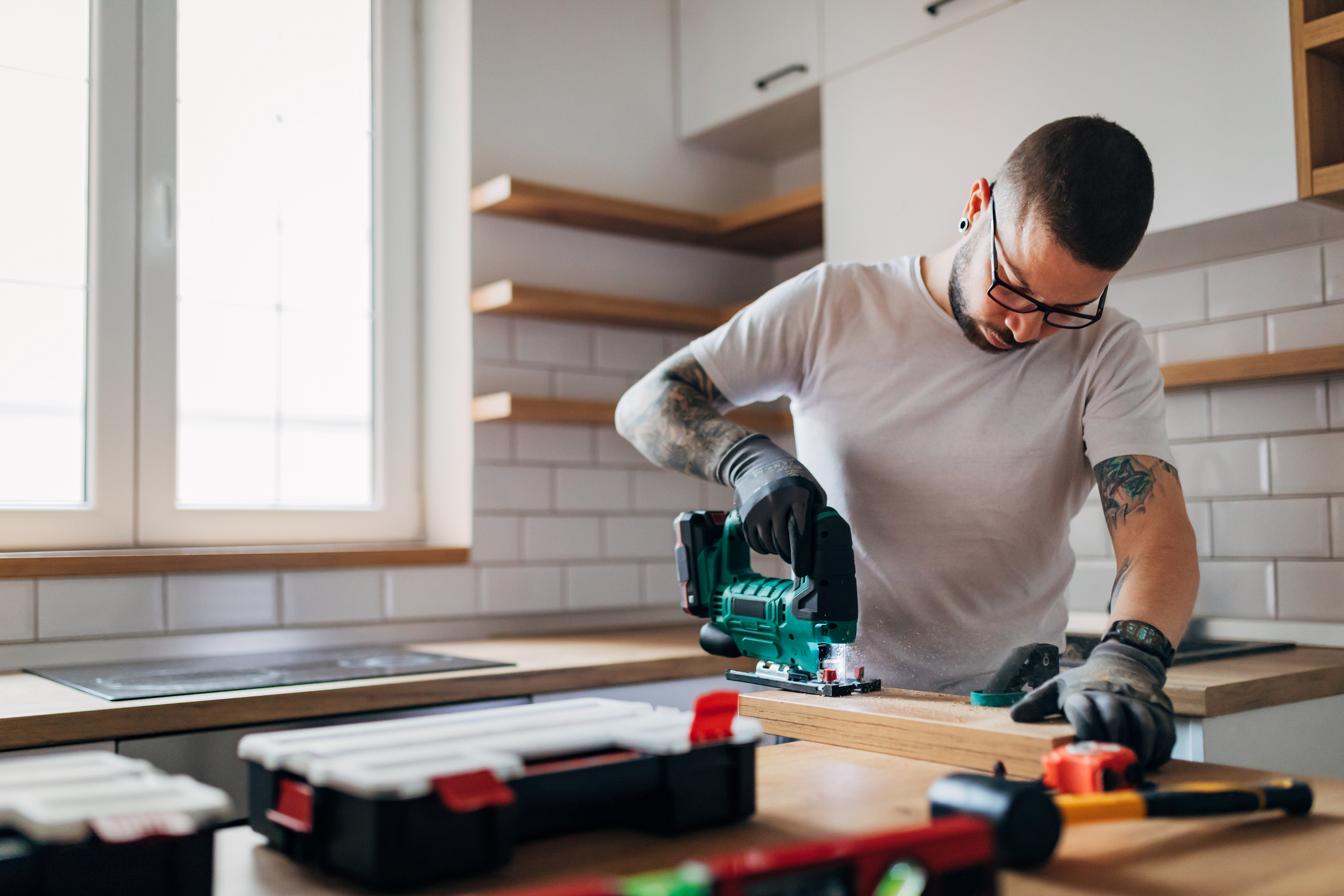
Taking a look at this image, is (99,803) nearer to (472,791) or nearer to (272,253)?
(472,791)

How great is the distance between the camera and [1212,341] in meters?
2.15

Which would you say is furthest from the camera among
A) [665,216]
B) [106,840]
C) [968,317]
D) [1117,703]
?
[665,216]

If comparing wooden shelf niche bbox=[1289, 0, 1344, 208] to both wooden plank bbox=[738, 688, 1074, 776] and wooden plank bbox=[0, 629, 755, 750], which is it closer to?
wooden plank bbox=[738, 688, 1074, 776]

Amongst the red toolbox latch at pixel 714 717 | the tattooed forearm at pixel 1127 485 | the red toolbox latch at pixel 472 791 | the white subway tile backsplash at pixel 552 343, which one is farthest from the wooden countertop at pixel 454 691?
the red toolbox latch at pixel 472 791

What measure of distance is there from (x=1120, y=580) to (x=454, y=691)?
1.09m

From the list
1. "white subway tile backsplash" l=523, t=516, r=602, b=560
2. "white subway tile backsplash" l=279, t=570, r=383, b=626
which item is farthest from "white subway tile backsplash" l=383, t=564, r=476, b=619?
"white subway tile backsplash" l=523, t=516, r=602, b=560

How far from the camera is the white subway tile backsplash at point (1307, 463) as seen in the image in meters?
2.00

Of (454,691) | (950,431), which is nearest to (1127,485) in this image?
(950,431)

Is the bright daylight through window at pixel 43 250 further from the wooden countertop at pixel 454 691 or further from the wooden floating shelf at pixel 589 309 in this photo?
the wooden floating shelf at pixel 589 309

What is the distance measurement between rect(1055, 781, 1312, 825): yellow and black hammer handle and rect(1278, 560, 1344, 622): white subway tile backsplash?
135cm

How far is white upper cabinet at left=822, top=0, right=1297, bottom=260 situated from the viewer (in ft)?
5.94

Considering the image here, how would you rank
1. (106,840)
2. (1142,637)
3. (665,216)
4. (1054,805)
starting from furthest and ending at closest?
1. (665,216)
2. (1142,637)
3. (1054,805)
4. (106,840)

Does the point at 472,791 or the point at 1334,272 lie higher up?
the point at 1334,272

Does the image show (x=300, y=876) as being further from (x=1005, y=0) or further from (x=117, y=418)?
(x=1005, y=0)
